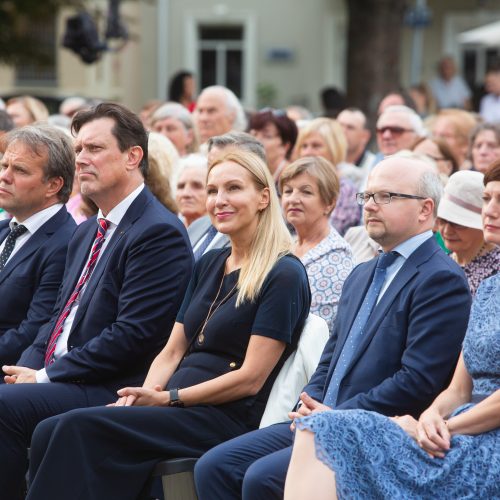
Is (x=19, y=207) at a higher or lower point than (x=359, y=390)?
higher

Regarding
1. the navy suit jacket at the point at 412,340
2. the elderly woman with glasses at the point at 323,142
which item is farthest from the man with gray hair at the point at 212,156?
the navy suit jacket at the point at 412,340

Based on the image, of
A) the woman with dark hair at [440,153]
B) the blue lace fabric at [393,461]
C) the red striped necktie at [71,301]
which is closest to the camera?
the blue lace fabric at [393,461]

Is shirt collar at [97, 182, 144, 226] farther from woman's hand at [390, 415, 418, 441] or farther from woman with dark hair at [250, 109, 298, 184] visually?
woman with dark hair at [250, 109, 298, 184]

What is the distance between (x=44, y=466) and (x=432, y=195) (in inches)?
77.6

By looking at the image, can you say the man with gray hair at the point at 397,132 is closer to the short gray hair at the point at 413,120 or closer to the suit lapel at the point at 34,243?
the short gray hair at the point at 413,120

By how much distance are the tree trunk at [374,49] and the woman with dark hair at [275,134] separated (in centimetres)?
1402

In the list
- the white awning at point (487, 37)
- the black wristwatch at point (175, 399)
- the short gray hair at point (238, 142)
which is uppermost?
the white awning at point (487, 37)

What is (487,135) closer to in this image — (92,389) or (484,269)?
(484,269)

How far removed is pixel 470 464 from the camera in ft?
14.2

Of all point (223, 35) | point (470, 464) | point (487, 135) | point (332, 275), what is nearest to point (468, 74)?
point (223, 35)

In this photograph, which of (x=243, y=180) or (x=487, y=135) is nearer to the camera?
(x=243, y=180)

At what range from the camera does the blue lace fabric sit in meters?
4.27

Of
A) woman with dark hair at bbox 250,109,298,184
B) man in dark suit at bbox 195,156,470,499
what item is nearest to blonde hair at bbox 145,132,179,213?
woman with dark hair at bbox 250,109,298,184

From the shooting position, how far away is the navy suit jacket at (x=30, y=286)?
612 cm
